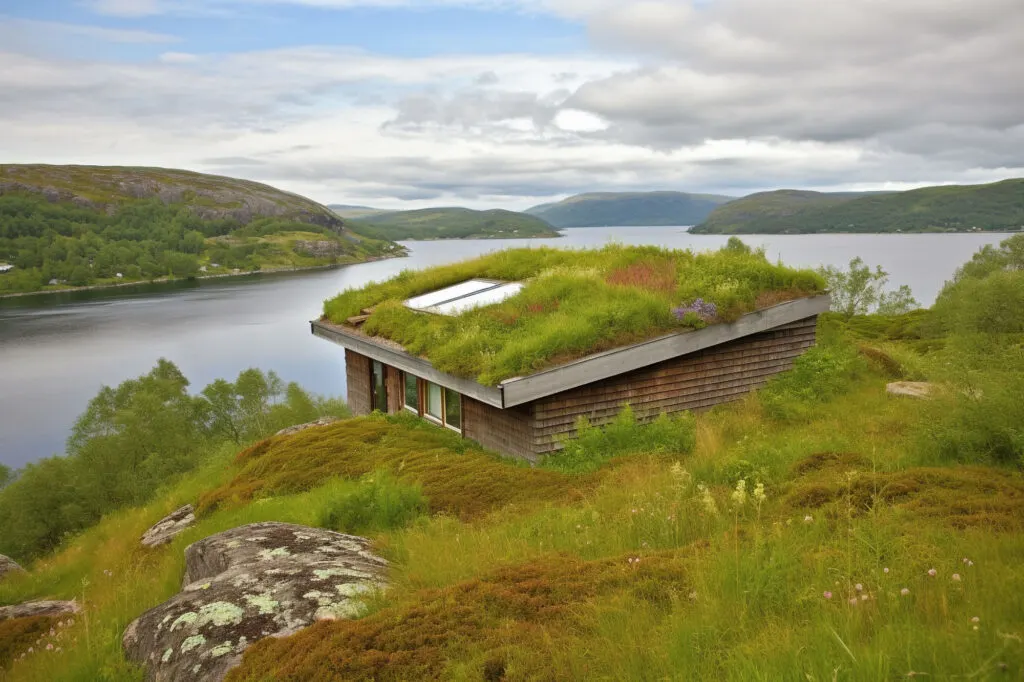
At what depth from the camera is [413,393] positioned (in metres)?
15.8

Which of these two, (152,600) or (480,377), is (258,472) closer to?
(480,377)

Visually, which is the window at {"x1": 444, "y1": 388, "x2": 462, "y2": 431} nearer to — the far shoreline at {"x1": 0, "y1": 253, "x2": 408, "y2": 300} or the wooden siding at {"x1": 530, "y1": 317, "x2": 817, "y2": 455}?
the wooden siding at {"x1": 530, "y1": 317, "x2": 817, "y2": 455}

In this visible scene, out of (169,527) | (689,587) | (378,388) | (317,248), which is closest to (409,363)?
(378,388)

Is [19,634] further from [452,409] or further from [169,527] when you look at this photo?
[452,409]

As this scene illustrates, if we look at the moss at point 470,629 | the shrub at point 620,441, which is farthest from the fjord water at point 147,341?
the moss at point 470,629

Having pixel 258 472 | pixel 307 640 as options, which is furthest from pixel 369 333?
pixel 307 640

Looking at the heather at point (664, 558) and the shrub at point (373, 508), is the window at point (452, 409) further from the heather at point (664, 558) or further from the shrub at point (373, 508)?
the shrub at point (373, 508)

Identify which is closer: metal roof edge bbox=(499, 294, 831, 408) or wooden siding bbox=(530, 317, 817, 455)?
metal roof edge bbox=(499, 294, 831, 408)

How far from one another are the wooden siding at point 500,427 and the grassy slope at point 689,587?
3.47m

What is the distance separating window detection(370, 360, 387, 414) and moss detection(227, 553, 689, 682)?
42.6ft

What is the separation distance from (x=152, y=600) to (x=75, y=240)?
17057cm

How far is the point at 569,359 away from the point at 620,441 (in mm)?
1641

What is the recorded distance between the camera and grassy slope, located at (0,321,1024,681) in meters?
3.13

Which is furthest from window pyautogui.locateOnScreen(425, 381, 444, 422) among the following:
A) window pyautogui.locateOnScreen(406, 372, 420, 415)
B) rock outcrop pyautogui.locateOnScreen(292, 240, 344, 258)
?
rock outcrop pyautogui.locateOnScreen(292, 240, 344, 258)
